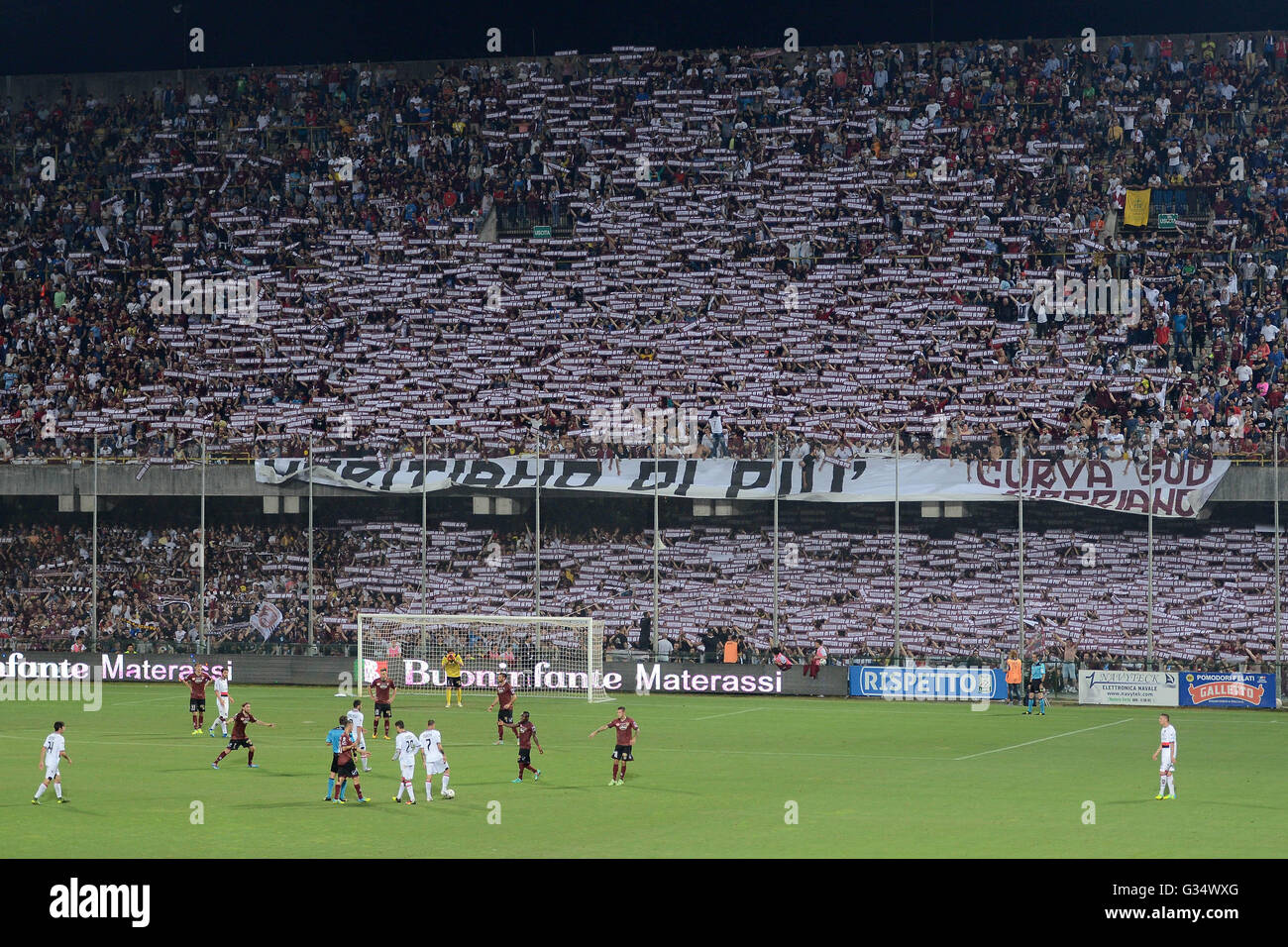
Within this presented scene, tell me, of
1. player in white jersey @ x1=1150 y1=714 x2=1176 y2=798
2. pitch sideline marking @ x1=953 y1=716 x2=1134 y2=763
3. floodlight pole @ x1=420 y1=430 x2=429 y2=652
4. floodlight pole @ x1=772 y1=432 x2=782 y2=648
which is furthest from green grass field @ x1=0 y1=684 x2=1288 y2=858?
floodlight pole @ x1=420 y1=430 x2=429 y2=652

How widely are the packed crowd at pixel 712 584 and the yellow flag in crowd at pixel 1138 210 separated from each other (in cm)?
1170

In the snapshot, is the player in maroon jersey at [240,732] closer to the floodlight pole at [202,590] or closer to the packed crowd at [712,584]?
the floodlight pole at [202,590]

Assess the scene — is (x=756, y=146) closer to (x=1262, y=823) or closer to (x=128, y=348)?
(x=128, y=348)

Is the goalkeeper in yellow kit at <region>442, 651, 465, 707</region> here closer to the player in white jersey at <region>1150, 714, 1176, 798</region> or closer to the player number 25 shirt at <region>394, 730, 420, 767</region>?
the player number 25 shirt at <region>394, 730, 420, 767</region>

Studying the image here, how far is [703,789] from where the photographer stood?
29188 mm

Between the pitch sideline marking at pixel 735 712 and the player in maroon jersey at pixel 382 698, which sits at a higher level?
the player in maroon jersey at pixel 382 698

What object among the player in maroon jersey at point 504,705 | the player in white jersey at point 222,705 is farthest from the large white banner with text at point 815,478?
the player in white jersey at point 222,705

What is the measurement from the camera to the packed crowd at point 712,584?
159ft

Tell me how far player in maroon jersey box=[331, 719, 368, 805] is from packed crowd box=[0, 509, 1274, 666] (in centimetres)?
2270

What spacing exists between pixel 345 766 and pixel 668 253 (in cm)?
3398

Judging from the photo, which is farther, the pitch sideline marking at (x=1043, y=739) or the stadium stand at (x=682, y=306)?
the stadium stand at (x=682, y=306)

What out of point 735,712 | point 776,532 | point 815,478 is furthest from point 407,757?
point 815,478

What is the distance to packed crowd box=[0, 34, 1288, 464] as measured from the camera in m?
52.7

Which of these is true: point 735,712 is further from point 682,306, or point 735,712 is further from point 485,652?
point 682,306
